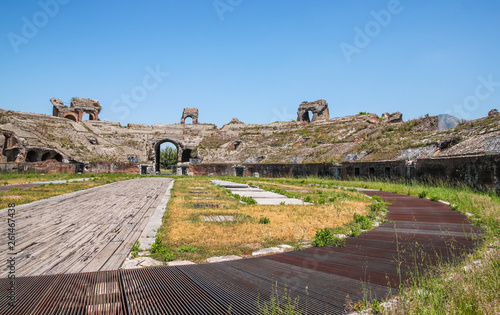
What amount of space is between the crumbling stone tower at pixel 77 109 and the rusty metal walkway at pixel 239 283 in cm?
5479

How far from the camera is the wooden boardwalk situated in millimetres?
3467

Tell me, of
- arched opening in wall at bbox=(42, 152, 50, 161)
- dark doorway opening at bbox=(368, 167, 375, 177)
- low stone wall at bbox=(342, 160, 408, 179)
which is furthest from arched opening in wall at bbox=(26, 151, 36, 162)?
dark doorway opening at bbox=(368, 167, 375, 177)

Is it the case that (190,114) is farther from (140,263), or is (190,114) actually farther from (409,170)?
(140,263)

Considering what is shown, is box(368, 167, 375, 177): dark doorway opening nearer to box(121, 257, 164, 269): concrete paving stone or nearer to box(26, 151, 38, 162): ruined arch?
box(121, 257, 164, 269): concrete paving stone

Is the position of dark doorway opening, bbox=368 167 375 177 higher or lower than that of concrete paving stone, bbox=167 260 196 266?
higher

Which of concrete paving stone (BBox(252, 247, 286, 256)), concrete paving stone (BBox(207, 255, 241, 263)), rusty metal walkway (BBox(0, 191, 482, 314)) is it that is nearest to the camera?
rusty metal walkway (BBox(0, 191, 482, 314))

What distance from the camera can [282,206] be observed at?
849 centimetres

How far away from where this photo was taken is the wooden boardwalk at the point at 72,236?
3.47m

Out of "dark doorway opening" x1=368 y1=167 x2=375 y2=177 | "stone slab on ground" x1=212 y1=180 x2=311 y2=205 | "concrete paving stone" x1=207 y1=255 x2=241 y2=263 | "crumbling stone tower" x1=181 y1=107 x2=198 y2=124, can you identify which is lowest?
→ "concrete paving stone" x1=207 y1=255 x2=241 y2=263

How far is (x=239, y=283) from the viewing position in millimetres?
2863

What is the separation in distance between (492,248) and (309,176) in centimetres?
1991

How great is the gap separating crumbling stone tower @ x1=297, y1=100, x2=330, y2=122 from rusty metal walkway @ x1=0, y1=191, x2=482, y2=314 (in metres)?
47.9

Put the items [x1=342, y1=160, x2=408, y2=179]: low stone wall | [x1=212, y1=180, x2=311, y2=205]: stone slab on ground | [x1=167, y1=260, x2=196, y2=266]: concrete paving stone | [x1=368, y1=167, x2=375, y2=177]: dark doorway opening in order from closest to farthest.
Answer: [x1=167, y1=260, x2=196, y2=266]: concrete paving stone
[x1=212, y1=180, x2=311, y2=205]: stone slab on ground
[x1=342, y1=160, x2=408, y2=179]: low stone wall
[x1=368, y1=167, x2=375, y2=177]: dark doorway opening

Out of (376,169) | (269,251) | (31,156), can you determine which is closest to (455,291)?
(269,251)
